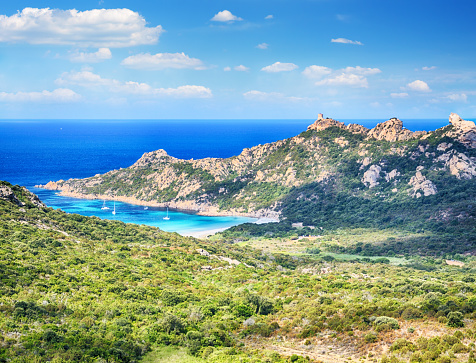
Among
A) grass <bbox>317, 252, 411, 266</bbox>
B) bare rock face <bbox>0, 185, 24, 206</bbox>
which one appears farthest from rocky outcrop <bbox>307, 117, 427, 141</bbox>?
bare rock face <bbox>0, 185, 24, 206</bbox>

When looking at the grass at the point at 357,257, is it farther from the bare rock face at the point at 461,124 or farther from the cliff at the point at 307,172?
the bare rock face at the point at 461,124

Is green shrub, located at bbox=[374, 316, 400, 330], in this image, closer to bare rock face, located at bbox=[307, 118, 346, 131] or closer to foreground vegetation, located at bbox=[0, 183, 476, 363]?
Answer: foreground vegetation, located at bbox=[0, 183, 476, 363]

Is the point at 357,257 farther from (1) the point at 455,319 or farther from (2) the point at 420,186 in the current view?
(1) the point at 455,319

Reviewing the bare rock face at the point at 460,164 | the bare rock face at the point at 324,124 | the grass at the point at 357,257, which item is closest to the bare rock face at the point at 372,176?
the bare rock face at the point at 460,164

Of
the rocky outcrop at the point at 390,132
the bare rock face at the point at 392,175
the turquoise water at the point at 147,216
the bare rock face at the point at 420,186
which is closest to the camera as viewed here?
the bare rock face at the point at 420,186

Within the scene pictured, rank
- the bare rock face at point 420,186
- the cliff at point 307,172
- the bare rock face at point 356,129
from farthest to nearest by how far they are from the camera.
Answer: the bare rock face at point 356,129 < the cliff at point 307,172 < the bare rock face at point 420,186

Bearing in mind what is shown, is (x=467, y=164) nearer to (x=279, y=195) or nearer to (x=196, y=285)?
(x=279, y=195)

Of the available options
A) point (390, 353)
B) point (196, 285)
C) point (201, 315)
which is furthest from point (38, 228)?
point (390, 353)
